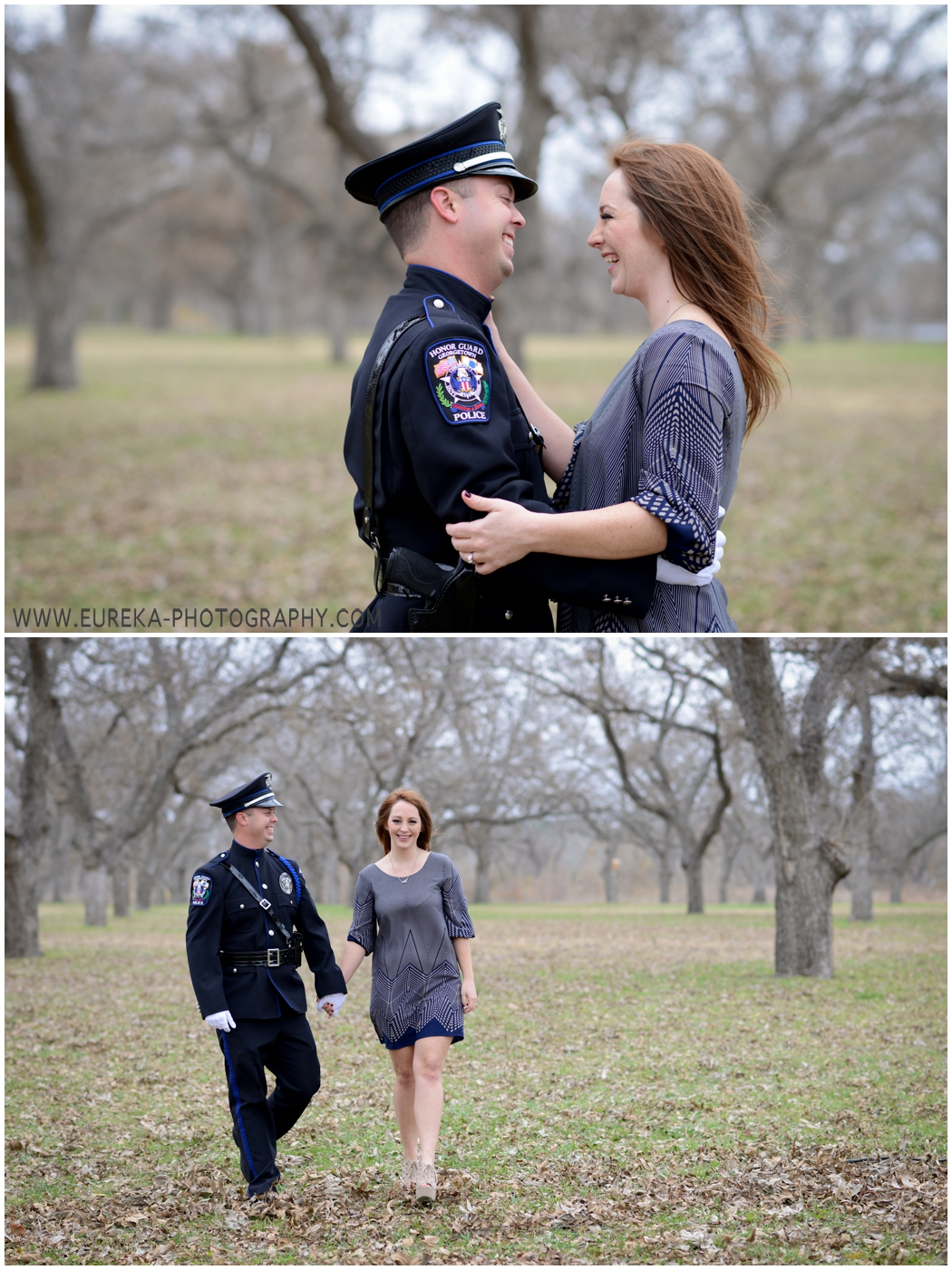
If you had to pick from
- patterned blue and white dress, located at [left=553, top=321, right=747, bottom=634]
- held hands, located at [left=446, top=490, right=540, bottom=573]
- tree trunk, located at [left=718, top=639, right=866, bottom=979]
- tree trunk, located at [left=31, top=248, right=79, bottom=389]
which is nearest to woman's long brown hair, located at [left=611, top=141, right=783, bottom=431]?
patterned blue and white dress, located at [left=553, top=321, right=747, bottom=634]

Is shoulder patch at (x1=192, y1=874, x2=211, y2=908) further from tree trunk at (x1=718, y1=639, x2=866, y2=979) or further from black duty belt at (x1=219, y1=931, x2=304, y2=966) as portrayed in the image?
tree trunk at (x1=718, y1=639, x2=866, y2=979)

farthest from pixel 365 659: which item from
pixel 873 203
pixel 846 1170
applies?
pixel 873 203

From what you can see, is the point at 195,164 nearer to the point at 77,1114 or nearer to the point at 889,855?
the point at 889,855

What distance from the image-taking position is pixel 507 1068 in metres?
7.25

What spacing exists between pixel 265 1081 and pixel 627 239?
390 cm

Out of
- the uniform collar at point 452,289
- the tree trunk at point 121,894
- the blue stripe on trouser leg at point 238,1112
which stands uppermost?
the uniform collar at point 452,289

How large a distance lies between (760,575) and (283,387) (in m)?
20.7

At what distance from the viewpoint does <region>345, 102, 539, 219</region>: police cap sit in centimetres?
310

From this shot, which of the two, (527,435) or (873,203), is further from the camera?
(873,203)

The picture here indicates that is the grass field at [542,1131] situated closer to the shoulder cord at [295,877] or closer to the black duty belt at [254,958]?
the black duty belt at [254,958]

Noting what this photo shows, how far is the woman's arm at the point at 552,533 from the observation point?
276 centimetres

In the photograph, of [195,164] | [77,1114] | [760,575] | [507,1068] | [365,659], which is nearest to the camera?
[77,1114]

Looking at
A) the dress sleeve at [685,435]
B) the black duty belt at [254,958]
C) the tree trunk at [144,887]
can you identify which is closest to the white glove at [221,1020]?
the black duty belt at [254,958]

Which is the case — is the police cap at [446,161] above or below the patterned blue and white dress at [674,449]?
above
